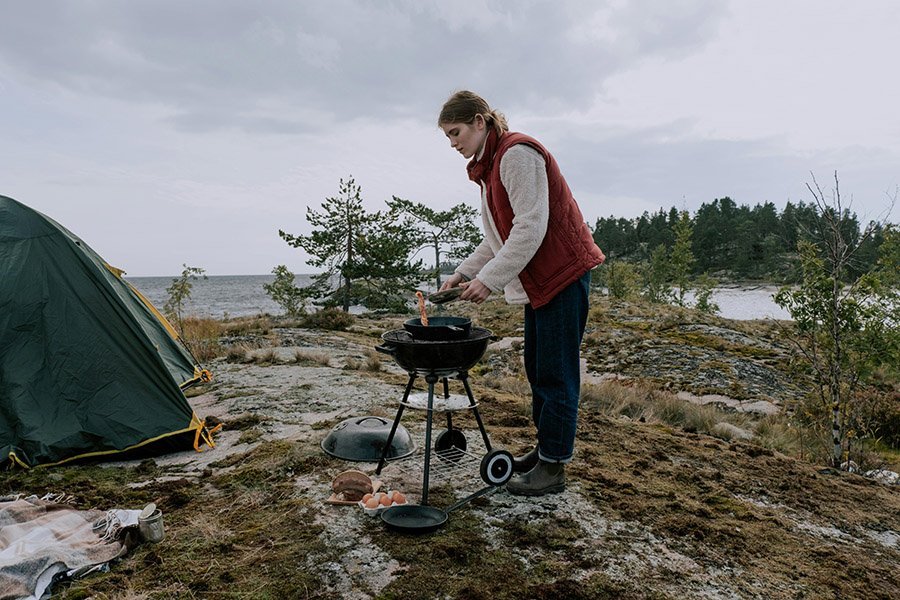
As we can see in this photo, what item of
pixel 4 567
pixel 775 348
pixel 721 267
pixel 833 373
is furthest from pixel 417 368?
pixel 721 267

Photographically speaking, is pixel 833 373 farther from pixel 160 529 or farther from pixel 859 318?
pixel 160 529

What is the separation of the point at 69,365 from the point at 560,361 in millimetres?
3964

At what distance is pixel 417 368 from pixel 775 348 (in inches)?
429

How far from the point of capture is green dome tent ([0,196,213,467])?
4273mm

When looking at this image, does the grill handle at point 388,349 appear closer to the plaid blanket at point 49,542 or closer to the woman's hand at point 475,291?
the woman's hand at point 475,291

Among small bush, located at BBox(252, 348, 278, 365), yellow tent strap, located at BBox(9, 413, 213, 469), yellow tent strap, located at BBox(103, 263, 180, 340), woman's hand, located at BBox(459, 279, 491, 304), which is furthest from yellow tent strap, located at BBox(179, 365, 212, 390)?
woman's hand, located at BBox(459, 279, 491, 304)

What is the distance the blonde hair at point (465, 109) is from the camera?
3188 mm

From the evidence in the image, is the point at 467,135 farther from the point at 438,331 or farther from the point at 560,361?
the point at 560,361

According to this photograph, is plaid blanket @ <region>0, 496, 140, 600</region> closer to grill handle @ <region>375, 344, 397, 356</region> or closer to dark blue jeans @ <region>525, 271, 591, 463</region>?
grill handle @ <region>375, 344, 397, 356</region>

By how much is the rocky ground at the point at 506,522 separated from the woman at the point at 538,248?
2.35 ft

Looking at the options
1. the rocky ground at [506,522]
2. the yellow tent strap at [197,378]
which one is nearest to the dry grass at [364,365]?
the yellow tent strap at [197,378]

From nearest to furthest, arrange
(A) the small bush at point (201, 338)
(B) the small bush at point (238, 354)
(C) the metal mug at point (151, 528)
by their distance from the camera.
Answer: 1. (C) the metal mug at point (151, 528)
2. (B) the small bush at point (238, 354)
3. (A) the small bush at point (201, 338)

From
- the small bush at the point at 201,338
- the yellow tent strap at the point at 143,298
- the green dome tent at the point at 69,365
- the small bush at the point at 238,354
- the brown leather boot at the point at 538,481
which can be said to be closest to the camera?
the brown leather boot at the point at 538,481

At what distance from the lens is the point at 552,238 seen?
3.21 m
